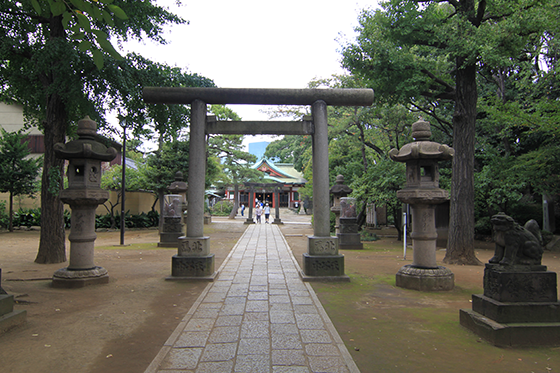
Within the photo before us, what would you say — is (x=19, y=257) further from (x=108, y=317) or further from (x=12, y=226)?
(x=12, y=226)

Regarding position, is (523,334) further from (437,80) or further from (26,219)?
(26,219)

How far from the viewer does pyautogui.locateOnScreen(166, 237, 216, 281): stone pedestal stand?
7.04m

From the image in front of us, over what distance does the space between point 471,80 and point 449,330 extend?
7.73m

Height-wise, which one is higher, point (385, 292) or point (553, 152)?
point (553, 152)

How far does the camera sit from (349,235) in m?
12.9

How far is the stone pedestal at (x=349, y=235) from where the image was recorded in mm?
12852

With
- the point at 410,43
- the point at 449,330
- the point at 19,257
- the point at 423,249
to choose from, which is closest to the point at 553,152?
the point at 410,43

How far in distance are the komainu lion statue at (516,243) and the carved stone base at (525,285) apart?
0.41ft

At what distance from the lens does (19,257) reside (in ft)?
32.8

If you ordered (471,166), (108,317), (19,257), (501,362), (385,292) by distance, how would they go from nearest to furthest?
(501,362)
(108,317)
(385,292)
(471,166)
(19,257)

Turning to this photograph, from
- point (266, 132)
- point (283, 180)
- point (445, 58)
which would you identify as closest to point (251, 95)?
point (266, 132)

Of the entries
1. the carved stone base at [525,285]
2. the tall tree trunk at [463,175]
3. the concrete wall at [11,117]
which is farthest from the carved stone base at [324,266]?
the concrete wall at [11,117]

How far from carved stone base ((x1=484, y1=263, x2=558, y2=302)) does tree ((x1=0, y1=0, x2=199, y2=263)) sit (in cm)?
860

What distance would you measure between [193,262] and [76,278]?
2.16 m
